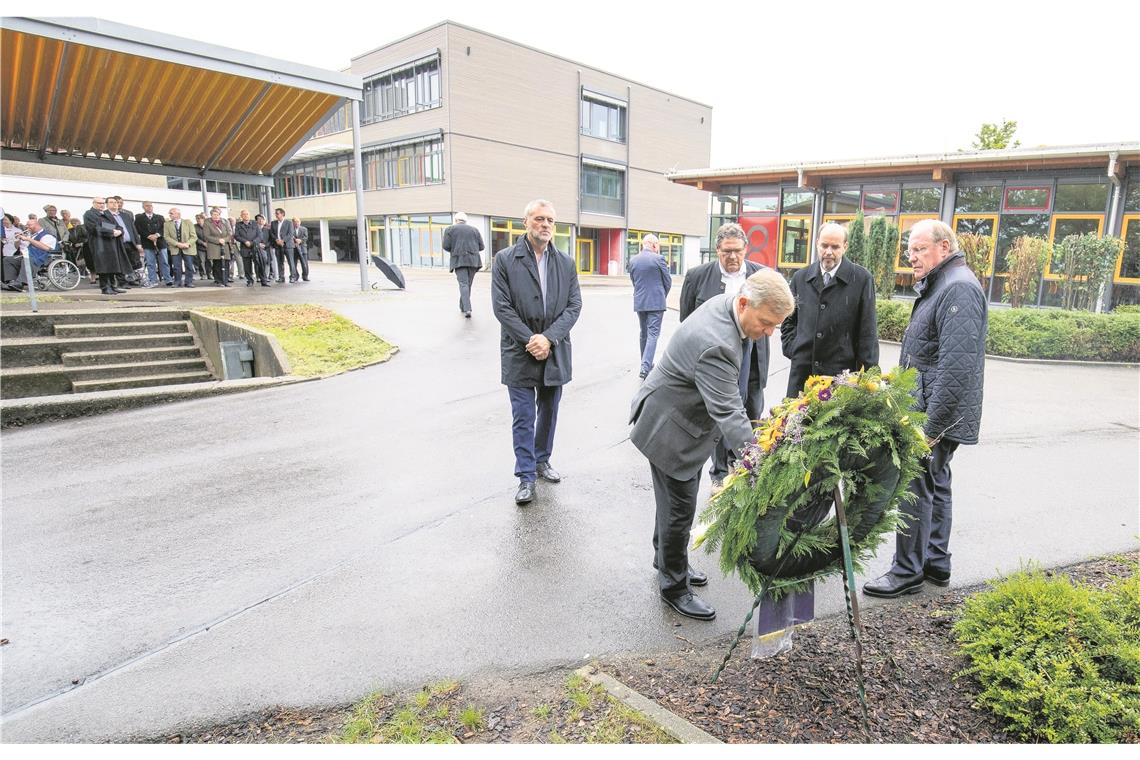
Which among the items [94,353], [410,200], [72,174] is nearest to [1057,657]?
[94,353]

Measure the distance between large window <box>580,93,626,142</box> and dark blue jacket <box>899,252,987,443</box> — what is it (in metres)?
43.5

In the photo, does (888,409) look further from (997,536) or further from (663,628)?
(997,536)

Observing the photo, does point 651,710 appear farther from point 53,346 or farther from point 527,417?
point 53,346

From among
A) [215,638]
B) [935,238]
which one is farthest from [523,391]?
[935,238]

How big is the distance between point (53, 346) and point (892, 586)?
10.9m

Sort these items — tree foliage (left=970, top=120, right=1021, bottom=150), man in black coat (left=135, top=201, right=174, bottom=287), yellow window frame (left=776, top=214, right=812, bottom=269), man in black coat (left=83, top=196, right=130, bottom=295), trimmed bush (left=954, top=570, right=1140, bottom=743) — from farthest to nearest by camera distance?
1. tree foliage (left=970, top=120, right=1021, bottom=150)
2. yellow window frame (left=776, top=214, right=812, bottom=269)
3. man in black coat (left=135, top=201, right=174, bottom=287)
4. man in black coat (left=83, top=196, right=130, bottom=295)
5. trimmed bush (left=954, top=570, right=1140, bottom=743)

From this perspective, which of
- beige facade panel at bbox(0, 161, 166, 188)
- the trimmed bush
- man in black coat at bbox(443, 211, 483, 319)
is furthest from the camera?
beige facade panel at bbox(0, 161, 166, 188)

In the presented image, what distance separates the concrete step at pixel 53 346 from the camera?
29.2 ft

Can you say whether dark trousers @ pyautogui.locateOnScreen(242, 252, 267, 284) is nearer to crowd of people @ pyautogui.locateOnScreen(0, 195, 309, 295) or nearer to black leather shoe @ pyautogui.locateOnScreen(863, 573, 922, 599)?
crowd of people @ pyautogui.locateOnScreen(0, 195, 309, 295)

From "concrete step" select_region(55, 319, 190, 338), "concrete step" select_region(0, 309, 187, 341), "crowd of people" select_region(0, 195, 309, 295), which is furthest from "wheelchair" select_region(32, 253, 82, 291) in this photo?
"concrete step" select_region(55, 319, 190, 338)

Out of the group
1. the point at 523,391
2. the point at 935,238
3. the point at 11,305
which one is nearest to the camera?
the point at 935,238

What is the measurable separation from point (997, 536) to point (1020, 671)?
2.31 metres

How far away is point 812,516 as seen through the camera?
263cm

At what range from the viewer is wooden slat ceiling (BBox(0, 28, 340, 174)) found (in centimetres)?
1355
